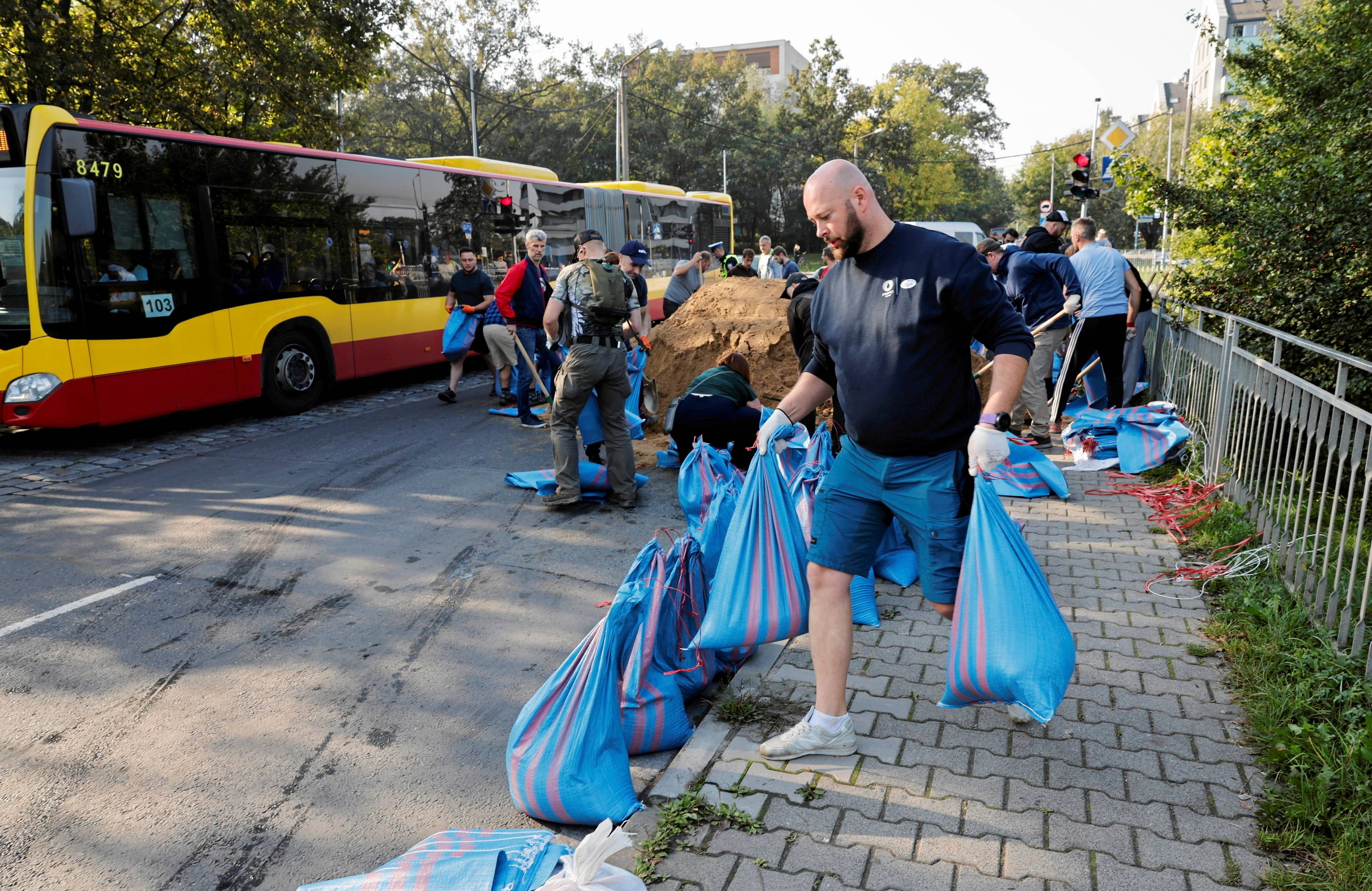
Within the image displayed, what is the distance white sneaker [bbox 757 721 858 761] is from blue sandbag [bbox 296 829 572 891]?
0.99 m

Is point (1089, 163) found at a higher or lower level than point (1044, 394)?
higher

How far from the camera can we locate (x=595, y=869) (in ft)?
6.94

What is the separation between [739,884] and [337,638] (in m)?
2.70

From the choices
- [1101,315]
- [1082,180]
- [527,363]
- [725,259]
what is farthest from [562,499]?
[725,259]

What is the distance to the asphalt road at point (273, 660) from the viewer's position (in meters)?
3.02

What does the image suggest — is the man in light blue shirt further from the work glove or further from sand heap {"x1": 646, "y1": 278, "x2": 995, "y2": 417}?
the work glove

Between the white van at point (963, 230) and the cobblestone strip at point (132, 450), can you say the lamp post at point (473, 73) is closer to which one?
the white van at point (963, 230)

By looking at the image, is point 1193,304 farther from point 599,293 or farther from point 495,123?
point 495,123

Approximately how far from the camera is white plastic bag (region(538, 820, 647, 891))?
2115 millimetres

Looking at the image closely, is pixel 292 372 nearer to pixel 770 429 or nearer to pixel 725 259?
pixel 770 429

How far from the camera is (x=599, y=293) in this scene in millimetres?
6500

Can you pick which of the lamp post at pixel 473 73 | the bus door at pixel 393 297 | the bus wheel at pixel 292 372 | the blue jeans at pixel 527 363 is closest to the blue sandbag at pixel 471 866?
the blue jeans at pixel 527 363

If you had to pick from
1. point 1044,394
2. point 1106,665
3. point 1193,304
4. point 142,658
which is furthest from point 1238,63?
point 142,658

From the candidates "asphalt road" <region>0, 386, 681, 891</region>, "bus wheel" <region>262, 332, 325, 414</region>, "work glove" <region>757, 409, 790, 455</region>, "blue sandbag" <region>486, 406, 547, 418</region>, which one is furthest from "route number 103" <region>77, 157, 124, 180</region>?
"work glove" <region>757, 409, 790, 455</region>
